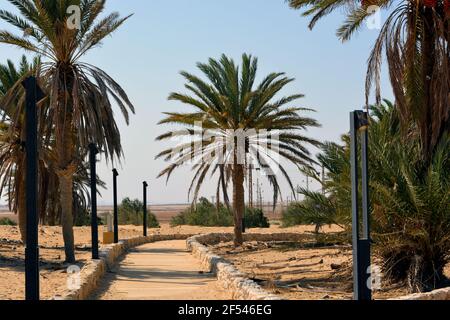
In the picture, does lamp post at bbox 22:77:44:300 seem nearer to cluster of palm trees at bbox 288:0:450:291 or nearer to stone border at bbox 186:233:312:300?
stone border at bbox 186:233:312:300

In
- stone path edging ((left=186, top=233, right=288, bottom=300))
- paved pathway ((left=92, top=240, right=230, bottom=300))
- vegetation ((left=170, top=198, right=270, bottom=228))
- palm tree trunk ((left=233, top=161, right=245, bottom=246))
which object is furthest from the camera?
vegetation ((left=170, top=198, right=270, bottom=228))

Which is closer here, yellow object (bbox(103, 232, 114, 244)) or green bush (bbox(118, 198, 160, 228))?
yellow object (bbox(103, 232, 114, 244))

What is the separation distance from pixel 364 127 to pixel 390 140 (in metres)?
4.51

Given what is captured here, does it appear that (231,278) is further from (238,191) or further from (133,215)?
(133,215)

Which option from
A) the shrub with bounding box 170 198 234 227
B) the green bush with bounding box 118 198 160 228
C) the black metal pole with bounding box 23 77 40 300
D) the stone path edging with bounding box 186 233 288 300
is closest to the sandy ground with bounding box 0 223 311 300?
the black metal pole with bounding box 23 77 40 300

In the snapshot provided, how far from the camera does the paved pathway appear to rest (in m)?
12.1

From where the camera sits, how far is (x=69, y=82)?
18781mm

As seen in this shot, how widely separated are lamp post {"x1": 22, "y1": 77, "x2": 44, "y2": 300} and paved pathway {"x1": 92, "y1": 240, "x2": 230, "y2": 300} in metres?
3.46

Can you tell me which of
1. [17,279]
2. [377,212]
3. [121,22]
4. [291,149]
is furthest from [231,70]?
[377,212]

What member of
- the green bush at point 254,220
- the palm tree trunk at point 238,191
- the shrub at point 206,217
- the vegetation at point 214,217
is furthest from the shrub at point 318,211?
the shrub at point 206,217

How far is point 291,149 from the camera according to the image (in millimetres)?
24375

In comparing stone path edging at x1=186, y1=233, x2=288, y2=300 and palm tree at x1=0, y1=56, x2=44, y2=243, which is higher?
palm tree at x1=0, y1=56, x2=44, y2=243

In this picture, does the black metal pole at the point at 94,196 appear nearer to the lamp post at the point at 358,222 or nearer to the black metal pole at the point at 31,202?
the black metal pole at the point at 31,202
